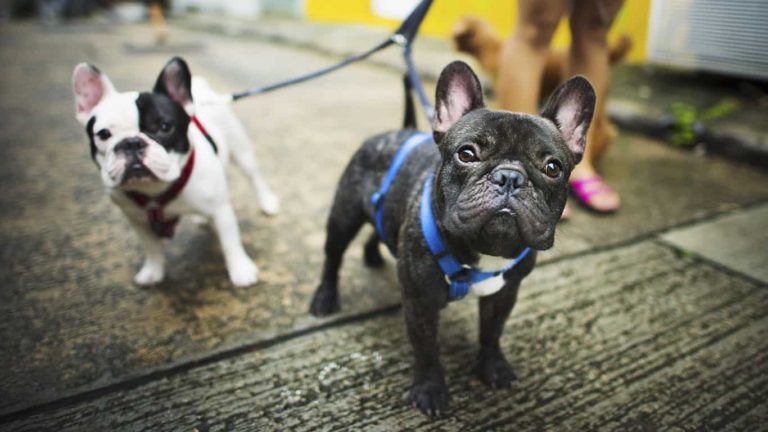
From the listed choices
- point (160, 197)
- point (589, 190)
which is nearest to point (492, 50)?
point (589, 190)

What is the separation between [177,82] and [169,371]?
118 centimetres

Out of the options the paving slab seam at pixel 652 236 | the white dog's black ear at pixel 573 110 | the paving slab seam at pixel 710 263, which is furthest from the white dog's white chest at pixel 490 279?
the paving slab seam at pixel 710 263

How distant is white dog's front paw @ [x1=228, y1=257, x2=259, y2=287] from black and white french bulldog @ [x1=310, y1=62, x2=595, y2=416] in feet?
2.03

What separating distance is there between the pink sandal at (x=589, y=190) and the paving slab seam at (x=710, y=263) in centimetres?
42

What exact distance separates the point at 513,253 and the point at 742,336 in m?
1.37

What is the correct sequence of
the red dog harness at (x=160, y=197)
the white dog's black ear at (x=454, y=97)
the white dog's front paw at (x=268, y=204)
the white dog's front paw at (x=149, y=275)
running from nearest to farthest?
the white dog's black ear at (x=454, y=97), the red dog harness at (x=160, y=197), the white dog's front paw at (x=149, y=275), the white dog's front paw at (x=268, y=204)

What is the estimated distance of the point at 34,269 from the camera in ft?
8.61

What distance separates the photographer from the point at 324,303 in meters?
2.35

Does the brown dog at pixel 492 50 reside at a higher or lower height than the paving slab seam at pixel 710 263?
higher

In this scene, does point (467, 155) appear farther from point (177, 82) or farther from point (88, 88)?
point (88, 88)

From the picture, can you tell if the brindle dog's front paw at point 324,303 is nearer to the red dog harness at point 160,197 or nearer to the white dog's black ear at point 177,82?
the red dog harness at point 160,197

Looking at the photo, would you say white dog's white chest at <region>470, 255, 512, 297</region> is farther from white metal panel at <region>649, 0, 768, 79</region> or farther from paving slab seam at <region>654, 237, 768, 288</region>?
white metal panel at <region>649, 0, 768, 79</region>

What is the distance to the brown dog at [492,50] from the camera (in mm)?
4113

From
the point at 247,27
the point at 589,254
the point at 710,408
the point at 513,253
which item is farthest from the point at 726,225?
the point at 247,27
